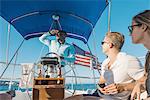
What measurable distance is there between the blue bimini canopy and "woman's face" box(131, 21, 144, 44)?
64.7 inches

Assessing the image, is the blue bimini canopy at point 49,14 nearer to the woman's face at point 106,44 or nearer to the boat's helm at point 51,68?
the boat's helm at point 51,68

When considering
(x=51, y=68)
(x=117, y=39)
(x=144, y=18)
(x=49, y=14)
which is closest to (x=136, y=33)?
(x=144, y=18)

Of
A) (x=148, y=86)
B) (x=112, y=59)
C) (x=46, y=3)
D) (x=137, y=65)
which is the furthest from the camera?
(x=46, y=3)

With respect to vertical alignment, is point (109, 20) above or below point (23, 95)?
above

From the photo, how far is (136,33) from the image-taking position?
884 millimetres

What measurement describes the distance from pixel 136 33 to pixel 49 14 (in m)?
1.89

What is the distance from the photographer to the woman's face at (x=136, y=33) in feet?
2.86

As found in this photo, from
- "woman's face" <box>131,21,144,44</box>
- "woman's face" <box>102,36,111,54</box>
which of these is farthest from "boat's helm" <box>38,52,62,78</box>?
"woman's face" <box>131,21,144,44</box>

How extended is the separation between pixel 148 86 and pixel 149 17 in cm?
22

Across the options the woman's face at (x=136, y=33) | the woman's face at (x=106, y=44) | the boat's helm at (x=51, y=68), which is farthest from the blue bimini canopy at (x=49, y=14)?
the woman's face at (x=136, y=33)

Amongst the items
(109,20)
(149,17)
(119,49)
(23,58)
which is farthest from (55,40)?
(149,17)

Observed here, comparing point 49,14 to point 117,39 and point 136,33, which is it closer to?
point 117,39

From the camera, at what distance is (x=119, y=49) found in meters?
1.17

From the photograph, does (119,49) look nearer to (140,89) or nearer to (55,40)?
(140,89)
